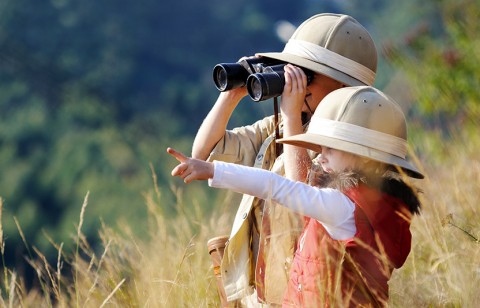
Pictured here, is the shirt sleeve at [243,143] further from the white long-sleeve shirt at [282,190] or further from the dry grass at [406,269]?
the white long-sleeve shirt at [282,190]

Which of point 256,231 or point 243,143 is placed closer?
point 256,231

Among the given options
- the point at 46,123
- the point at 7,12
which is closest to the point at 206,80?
the point at 46,123

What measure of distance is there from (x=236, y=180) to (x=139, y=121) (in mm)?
50469

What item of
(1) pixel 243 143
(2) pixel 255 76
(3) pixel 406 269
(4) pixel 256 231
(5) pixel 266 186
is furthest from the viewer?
(3) pixel 406 269

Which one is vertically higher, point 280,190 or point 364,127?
point 364,127

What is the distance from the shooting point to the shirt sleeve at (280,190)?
173cm

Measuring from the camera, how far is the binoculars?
6.61ft

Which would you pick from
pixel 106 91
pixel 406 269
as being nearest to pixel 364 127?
pixel 406 269

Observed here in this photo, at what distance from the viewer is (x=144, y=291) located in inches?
94.6

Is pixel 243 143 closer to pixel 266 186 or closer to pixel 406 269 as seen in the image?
pixel 266 186

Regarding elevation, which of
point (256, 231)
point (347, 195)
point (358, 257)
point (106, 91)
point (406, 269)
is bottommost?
point (106, 91)

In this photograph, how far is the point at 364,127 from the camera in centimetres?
184

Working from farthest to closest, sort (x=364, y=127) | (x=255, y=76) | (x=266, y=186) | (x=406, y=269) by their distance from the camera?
(x=406, y=269) → (x=255, y=76) → (x=364, y=127) → (x=266, y=186)

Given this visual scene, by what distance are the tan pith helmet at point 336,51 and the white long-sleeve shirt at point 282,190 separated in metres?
0.43
